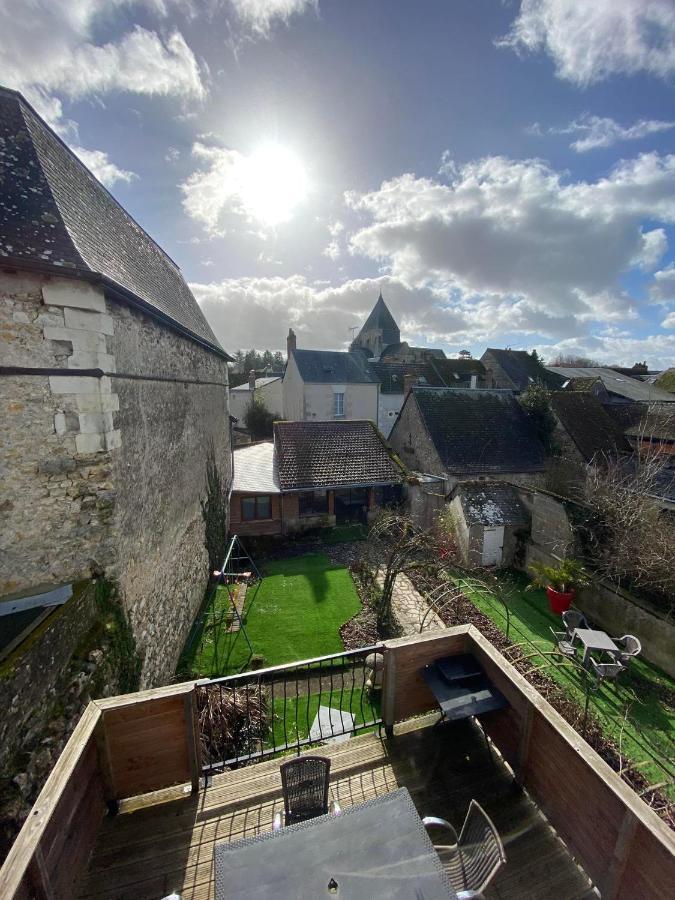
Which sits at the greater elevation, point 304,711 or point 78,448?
point 78,448

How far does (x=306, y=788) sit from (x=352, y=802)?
0.64m

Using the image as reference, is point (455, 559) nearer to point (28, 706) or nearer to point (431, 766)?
point (431, 766)

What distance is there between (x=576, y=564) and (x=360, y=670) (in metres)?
6.19

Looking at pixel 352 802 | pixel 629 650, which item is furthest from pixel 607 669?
pixel 352 802

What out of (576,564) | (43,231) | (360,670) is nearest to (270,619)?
(360,670)

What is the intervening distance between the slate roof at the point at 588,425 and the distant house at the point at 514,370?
8908 mm

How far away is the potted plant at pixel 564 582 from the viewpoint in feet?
31.8

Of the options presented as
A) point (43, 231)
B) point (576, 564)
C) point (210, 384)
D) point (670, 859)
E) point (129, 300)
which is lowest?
point (576, 564)

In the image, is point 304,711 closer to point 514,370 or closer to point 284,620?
point 284,620

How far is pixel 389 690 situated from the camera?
3834 mm

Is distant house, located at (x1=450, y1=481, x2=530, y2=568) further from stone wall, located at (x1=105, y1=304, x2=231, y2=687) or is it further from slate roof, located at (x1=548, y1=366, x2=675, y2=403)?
slate roof, located at (x1=548, y1=366, x2=675, y2=403)

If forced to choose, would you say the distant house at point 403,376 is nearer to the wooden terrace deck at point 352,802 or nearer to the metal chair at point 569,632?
the metal chair at point 569,632

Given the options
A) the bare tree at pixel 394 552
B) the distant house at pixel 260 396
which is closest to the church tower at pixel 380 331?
the distant house at pixel 260 396

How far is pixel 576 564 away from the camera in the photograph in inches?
388
